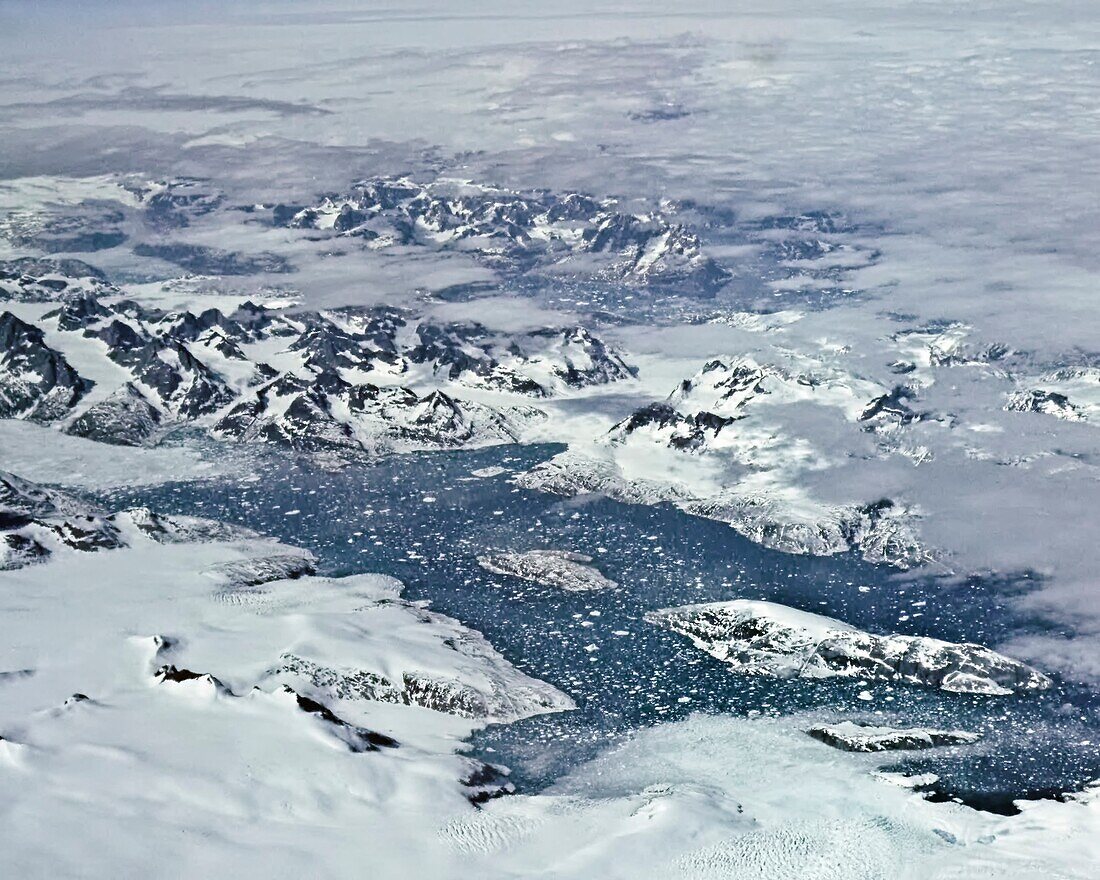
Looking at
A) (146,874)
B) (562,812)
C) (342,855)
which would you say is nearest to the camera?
(146,874)

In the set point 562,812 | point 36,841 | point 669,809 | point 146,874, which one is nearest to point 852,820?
point 669,809

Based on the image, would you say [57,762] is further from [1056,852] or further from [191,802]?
[1056,852]

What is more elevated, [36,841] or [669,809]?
[36,841]

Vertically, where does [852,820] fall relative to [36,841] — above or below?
below

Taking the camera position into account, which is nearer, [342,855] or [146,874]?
[146,874]

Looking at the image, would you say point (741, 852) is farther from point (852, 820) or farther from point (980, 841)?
point (980, 841)

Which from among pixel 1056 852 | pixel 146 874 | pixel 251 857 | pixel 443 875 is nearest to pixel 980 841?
pixel 1056 852

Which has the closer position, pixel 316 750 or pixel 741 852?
pixel 741 852

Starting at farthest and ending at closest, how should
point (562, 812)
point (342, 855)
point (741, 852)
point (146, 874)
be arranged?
point (562, 812) < point (741, 852) < point (342, 855) < point (146, 874)

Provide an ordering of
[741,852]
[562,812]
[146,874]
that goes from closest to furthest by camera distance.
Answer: [146,874] → [741,852] → [562,812]

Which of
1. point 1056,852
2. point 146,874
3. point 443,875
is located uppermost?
point 146,874
